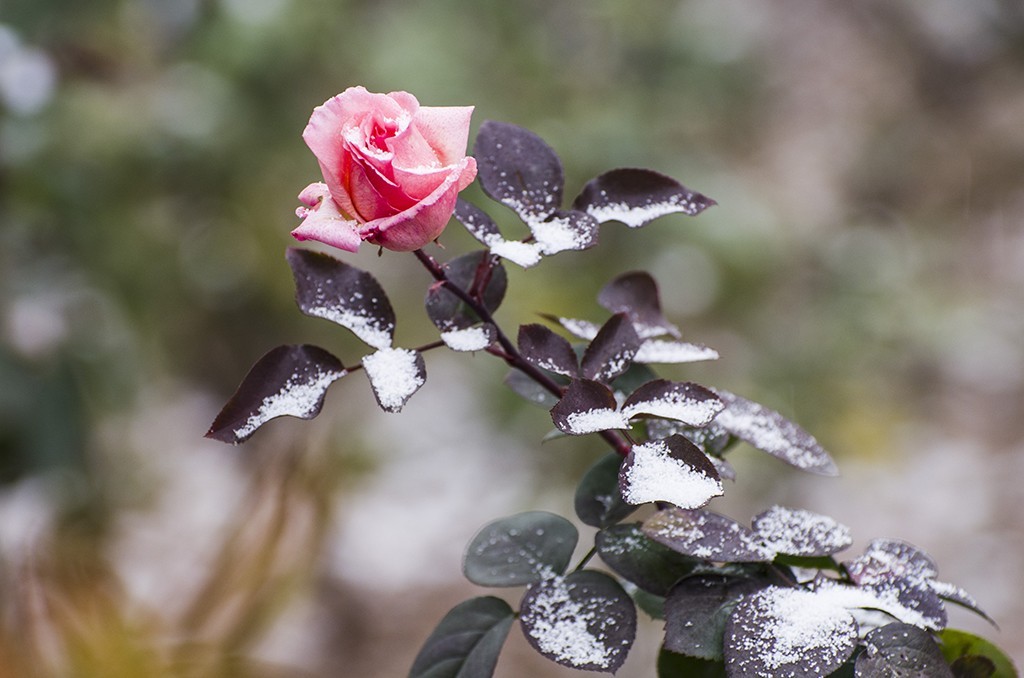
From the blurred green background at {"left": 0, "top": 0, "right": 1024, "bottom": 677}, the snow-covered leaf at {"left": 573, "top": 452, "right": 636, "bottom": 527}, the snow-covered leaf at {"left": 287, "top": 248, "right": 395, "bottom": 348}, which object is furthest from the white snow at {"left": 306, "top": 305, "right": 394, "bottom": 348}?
the blurred green background at {"left": 0, "top": 0, "right": 1024, "bottom": 677}

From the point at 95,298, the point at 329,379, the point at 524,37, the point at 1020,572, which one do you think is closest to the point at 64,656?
the point at 95,298

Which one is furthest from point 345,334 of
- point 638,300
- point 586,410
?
point 586,410

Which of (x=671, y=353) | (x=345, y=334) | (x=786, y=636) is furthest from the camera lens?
(x=345, y=334)

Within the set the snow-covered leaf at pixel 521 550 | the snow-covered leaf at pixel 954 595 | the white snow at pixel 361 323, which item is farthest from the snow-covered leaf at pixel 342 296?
the snow-covered leaf at pixel 954 595

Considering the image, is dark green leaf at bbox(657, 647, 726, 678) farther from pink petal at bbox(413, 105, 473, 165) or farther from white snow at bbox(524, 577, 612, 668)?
pink petal at bbox(413, 105, 473, 165)

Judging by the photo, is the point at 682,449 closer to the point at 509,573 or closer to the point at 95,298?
the point at 509,573

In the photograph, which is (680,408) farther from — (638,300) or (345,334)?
(345,334)

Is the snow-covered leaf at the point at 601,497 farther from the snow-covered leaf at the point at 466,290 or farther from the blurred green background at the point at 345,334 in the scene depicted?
the blurred green background at the point at 345,334
